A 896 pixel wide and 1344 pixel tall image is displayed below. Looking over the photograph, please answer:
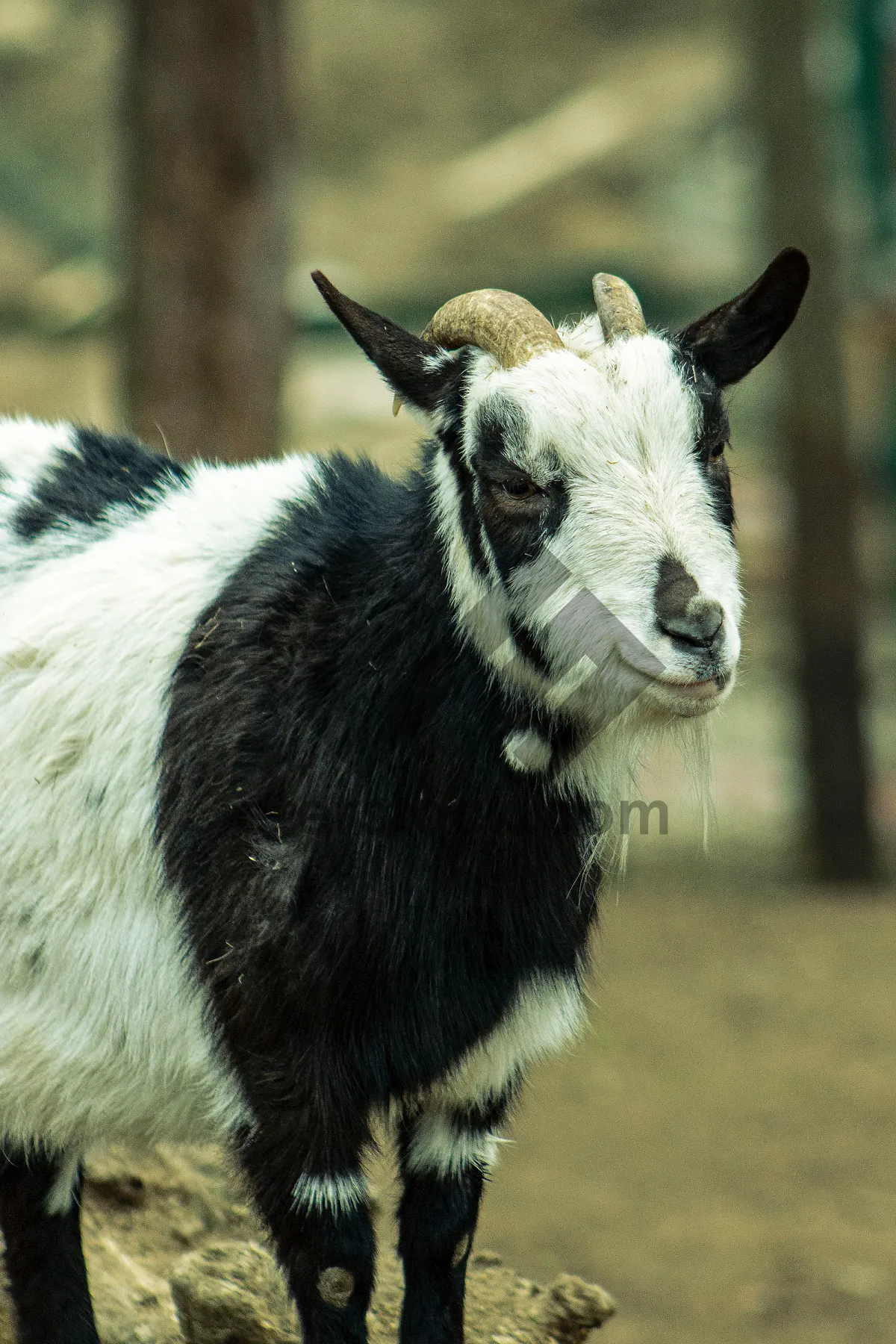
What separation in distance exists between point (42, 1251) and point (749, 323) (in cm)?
246

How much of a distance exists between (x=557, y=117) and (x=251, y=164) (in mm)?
13001

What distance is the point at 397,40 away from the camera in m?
18.5

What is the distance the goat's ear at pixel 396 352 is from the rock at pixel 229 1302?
1.88 metres

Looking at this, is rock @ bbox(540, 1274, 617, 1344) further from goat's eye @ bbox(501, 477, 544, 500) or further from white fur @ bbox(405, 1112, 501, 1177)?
goat's eye @ bbox(501, 477, 544, 500)

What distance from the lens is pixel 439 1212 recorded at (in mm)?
3375

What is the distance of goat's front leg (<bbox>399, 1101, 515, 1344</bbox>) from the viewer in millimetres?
3361

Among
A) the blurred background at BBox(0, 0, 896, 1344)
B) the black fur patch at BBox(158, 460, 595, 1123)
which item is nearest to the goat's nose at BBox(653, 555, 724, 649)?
the black fur patch at BBox(158, 460, 595, 1123)

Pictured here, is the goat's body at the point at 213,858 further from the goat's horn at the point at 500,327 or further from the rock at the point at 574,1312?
the rock at the point at 574,1312

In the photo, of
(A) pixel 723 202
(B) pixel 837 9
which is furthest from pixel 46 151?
(B) pixel 837 9

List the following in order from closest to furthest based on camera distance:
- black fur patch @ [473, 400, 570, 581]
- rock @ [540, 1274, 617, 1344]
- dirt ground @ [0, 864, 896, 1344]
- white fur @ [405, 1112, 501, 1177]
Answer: black fur patch @ [473, 400, 570, 581], white fur @ [405, 1112, 501, 1177], rock @ [540, 1274, 617, 1344], dirt ground @ [0, 864, 896, 1344]

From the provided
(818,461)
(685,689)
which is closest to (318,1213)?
(685,689)

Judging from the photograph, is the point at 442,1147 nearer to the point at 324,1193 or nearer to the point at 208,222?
the point at 324,1193

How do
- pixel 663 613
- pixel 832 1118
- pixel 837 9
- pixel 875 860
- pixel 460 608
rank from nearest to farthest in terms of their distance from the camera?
1. pixel 663 613
2. pixel 460 608
3. pixel 832 1118
4. pixel 875 860
5. pixel 837 9

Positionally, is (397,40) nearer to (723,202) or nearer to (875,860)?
(723,202)
